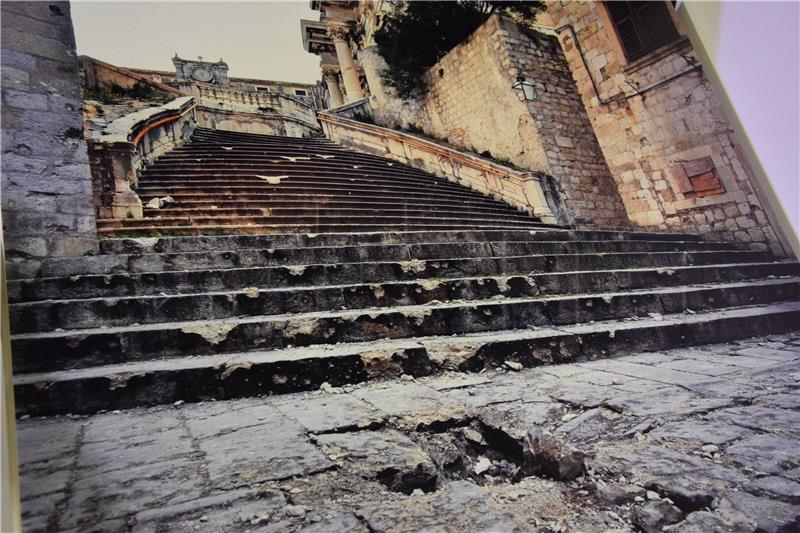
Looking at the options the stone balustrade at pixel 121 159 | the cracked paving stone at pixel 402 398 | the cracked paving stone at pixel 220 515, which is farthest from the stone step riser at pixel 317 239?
the cracked paving stone at pixel 220 515

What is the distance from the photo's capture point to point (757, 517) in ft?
3.64

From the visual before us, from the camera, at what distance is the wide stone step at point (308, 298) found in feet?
8.86

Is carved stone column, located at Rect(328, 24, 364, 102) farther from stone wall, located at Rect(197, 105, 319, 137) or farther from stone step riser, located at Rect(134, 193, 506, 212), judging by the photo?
stone step riser, located at Rect(134, 193, 506, 212)

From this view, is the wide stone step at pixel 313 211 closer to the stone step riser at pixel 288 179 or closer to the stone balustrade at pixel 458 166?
the stone step riser at pixel 288 179

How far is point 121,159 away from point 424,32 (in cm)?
981

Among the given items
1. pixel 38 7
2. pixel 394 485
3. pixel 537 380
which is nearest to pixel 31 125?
pixel 38 7

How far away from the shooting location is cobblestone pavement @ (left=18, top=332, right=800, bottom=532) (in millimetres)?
1148

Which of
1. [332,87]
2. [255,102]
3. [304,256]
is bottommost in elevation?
[304,256]

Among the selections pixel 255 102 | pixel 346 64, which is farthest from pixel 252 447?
pixel 346 64

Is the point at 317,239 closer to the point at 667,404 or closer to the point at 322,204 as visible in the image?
the point at 322,204

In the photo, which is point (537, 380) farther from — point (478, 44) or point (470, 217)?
point (478, 44)

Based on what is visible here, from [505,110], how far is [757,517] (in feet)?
33.9

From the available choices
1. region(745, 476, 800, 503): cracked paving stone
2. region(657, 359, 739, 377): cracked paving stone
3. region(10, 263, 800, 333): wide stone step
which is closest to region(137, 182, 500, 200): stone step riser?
region(10, 263, 800, 333): wide stone step

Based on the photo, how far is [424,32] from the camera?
12258 mm
